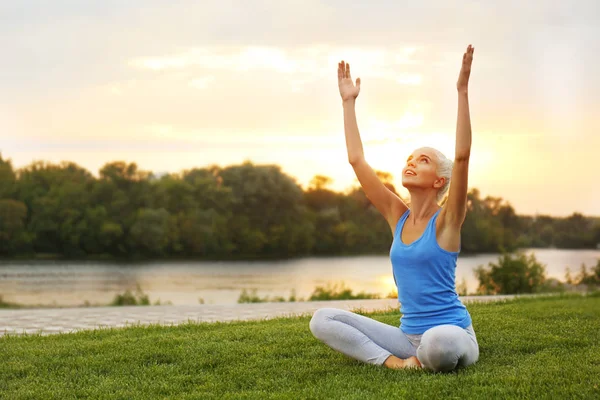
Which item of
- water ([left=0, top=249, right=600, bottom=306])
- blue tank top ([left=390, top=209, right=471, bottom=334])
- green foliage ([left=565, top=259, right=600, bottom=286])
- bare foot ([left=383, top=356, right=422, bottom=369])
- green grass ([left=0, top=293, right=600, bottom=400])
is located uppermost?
blue tank top ([left=390, top=209, right=471, bottom=334])

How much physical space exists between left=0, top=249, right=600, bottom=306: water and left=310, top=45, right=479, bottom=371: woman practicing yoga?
16933 millimetres

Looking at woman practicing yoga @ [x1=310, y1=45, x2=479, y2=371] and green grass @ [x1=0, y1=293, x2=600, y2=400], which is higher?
woman practicing yoga @ [x1=310, y1=45, x2=479, y2=371]

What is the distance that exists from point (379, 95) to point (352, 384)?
8.48 m

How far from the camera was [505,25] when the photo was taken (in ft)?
44.1

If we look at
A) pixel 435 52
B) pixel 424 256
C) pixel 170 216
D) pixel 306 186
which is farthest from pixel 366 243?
pixel 424 256

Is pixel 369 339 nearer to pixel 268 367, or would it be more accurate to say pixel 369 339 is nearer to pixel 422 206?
pixel 268 367

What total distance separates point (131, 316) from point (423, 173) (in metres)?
6.14

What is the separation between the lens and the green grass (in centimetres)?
414

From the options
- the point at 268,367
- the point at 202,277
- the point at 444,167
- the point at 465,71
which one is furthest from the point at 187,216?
the point at 465,71

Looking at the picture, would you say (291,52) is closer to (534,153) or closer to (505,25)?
(505,25)

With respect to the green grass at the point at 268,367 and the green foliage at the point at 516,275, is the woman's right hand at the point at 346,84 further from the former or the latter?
the green foliage at the point at 516,275

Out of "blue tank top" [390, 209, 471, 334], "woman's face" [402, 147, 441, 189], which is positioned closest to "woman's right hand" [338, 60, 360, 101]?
"woman's face" [402, 147, 441, 189]

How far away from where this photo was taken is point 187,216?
41.5m

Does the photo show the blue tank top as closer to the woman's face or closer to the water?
the woman's face
